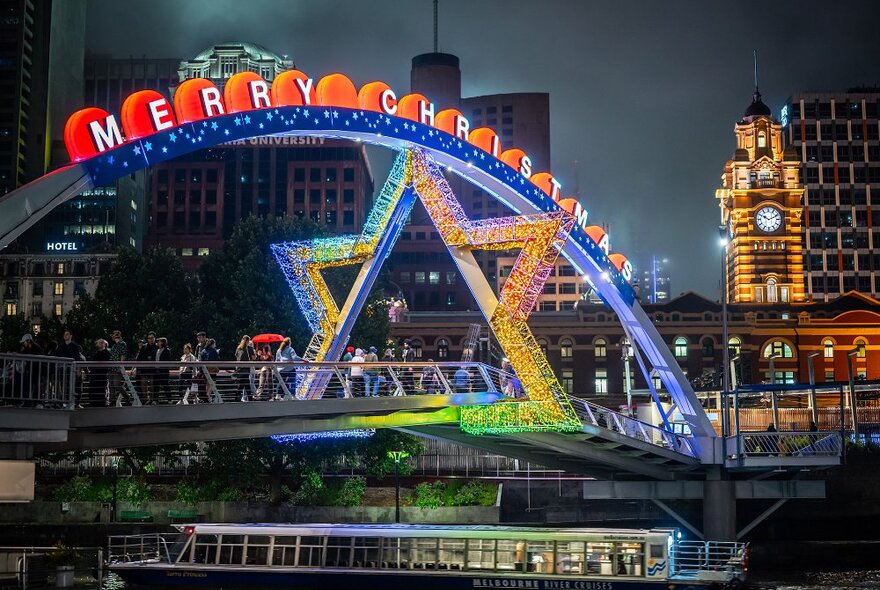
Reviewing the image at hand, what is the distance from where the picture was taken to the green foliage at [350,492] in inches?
2421

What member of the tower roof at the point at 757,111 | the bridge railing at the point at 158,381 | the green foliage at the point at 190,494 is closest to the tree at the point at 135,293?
the green foliage at the point at 190,494

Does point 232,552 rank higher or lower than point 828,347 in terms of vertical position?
lower

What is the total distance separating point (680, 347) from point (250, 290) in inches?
2575

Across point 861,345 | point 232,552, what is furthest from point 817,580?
point 861,345

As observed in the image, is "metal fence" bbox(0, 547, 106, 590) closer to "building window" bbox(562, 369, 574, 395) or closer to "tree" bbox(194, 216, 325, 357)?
"tree" bbox(194, 216, 325, 357)

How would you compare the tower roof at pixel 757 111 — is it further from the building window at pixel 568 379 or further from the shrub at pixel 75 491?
the shrub at pixel 75 491

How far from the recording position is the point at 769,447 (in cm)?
5088

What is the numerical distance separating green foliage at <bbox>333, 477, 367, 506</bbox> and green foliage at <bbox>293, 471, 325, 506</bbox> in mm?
1009

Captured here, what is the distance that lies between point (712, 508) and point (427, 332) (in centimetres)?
7381

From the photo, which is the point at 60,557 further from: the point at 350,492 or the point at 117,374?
the point at 350,492

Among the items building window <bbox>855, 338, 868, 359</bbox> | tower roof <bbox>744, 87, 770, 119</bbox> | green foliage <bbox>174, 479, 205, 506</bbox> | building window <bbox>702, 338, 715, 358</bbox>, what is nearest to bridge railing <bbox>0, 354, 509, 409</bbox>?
green foliage <bbox>174, 479, 205, 506</bbox>

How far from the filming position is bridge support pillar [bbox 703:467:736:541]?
51.8 m

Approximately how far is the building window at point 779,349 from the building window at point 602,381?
17289 mm

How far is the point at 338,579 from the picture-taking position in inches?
1634
